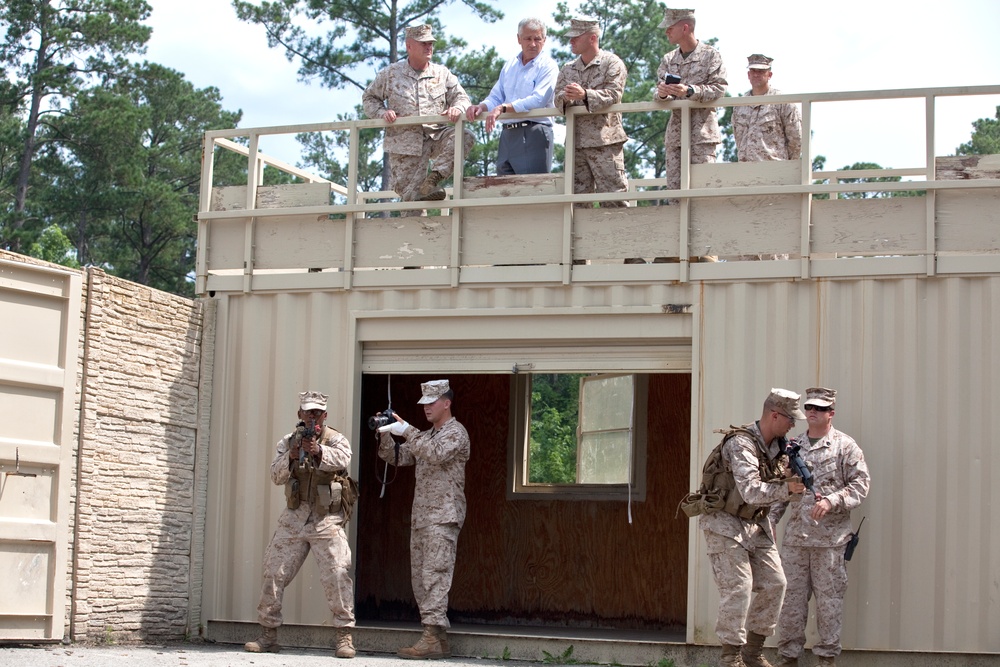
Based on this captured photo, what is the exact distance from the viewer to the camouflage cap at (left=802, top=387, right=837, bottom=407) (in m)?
9.86

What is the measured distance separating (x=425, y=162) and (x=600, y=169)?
1.60 meters

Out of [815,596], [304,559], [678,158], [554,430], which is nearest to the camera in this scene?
[815,596]

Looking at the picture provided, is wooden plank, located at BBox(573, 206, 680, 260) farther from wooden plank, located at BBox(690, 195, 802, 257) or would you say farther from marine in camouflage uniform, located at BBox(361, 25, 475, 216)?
marine in camouflage uniform, located at BBox(361, 25, 475, 216)

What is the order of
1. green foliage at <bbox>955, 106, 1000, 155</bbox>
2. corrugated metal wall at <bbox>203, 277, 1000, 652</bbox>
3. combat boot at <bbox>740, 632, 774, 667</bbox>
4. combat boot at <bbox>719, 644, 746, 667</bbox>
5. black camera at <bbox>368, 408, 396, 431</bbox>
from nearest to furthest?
combat boot at <bbox>719, 644, 746, 667</bbox>
combat boot at <bbox>740, 632, 774, 667</bbox>
corrugated metal wall at <bbox>203, 277, 1000, 652</bbox>
black camera at <bbox>368, 408, 396, 431</bbox>
green foliage at <bbox>955, 106, 1000, 155</bbox>

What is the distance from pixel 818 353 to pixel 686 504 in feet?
5.47

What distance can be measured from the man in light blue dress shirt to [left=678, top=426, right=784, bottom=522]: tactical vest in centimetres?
312

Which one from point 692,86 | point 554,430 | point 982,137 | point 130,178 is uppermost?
point 982,137

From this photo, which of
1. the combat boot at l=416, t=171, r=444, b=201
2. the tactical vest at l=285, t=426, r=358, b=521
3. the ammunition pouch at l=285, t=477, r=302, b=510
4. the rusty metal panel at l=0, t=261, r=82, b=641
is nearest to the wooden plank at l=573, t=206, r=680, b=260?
the combat boot at l=416, t=171, r=444, b=201

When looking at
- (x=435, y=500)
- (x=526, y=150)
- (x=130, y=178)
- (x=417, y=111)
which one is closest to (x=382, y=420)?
(x=435, y=500)

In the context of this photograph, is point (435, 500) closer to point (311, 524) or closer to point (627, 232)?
point (311, 524)

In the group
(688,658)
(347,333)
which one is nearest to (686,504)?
(688,658)

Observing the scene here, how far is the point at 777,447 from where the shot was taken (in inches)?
373

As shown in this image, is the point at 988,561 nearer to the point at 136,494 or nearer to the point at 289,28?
the point at 136,494

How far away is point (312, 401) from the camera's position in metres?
10.7
